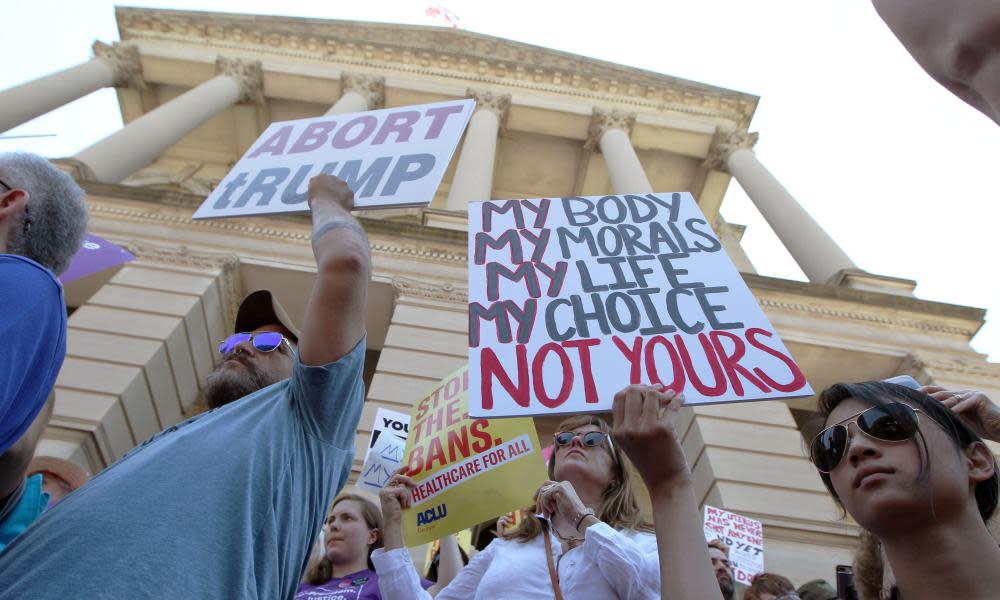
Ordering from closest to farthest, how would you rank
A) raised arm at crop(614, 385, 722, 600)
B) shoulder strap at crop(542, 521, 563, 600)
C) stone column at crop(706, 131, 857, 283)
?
raised arm at crop(614, 385, 722, 600)
shoulder strap at crop(542, 521, 563, 600)
stone column at crop(706, 131, 857, 283)

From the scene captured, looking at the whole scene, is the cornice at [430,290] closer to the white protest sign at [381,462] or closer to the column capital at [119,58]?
the white protest sign at [381,462]

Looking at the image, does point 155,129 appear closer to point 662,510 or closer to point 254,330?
point 254,330

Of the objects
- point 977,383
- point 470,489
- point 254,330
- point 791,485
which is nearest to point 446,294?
point 791,485

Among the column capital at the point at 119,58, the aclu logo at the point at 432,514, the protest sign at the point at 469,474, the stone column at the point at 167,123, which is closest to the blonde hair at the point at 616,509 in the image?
the protest sign at the point at 469,474

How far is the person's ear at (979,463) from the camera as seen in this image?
6.50 feet

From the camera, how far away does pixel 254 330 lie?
284cm

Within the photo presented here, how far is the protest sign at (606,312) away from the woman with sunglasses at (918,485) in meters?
0.54

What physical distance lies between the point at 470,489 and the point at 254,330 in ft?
5.33

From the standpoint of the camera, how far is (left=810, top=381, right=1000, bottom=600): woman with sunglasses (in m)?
A: 1.77

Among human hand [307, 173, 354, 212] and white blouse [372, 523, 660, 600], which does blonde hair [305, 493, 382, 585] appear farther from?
human hand [307, 173, 354, 212]

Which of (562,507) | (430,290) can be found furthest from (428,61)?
(562,507)

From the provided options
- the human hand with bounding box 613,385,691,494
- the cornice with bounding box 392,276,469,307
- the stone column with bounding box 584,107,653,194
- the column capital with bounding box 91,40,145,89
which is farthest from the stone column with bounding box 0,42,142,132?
the human hand with bounding box 613,385,691,494

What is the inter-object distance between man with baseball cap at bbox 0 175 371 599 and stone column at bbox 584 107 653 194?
13.5m

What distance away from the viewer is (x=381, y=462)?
5219mm
